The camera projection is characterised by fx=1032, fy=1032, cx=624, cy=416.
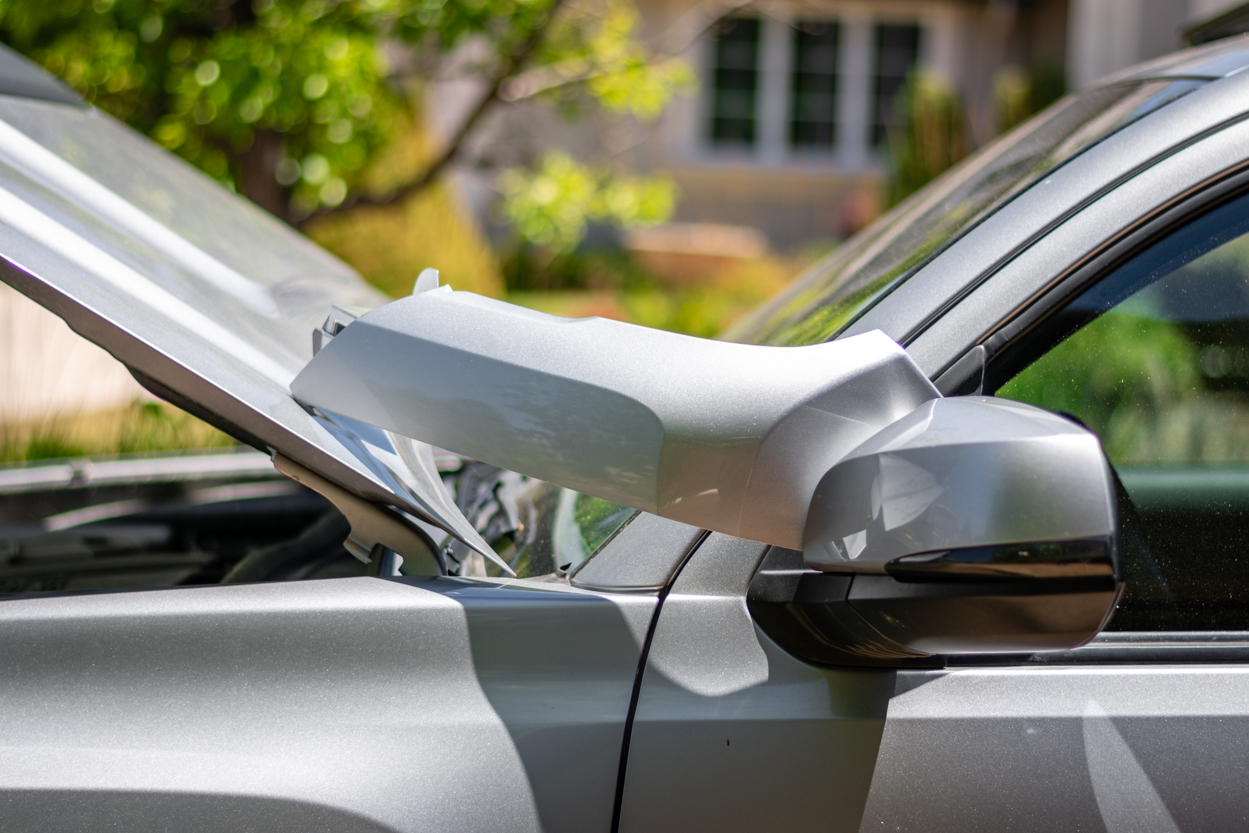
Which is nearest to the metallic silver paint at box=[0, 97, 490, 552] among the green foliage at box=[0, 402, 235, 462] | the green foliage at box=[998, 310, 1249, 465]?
the green foliage at box=[998, 310, 1249, 465]

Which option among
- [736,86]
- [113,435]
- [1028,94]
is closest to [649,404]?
[113,435]

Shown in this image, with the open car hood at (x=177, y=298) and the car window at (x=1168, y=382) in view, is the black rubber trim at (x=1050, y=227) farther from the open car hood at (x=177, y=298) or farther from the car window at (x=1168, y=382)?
the open car hood at (x=177, y=298)

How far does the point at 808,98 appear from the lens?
13.8m

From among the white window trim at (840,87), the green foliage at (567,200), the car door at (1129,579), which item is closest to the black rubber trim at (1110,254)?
the car door at (1129,579)

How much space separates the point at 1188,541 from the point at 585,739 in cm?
75

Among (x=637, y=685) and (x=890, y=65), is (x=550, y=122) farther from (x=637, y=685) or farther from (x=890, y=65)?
(x=637, y=685)

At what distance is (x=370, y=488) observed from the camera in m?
1.17

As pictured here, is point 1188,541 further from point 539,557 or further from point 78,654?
point 78,654

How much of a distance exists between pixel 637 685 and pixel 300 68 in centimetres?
349

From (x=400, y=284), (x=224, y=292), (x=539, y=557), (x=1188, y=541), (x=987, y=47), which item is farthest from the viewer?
(x=987, y=47)

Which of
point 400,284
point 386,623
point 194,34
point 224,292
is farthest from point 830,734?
point 400,284

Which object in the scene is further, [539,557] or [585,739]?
[539,557]

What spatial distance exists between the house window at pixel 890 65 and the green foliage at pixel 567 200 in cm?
939

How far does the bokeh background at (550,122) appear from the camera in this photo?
4254 mm
